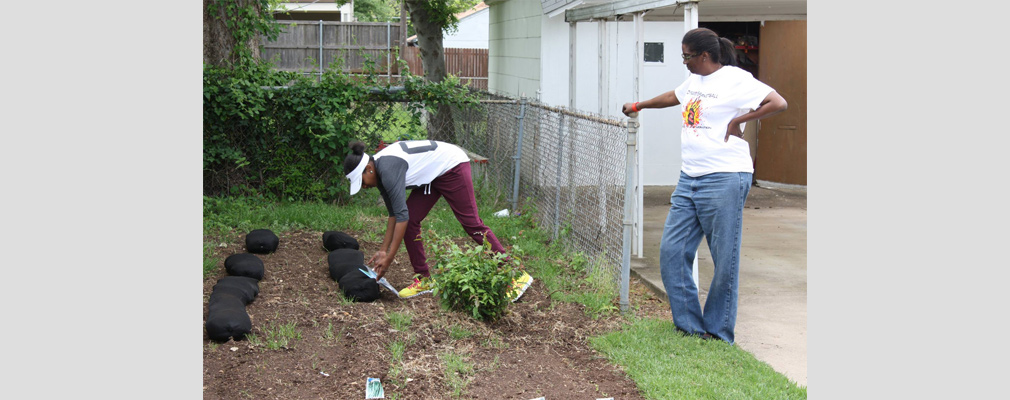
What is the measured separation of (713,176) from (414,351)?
6.58 feet

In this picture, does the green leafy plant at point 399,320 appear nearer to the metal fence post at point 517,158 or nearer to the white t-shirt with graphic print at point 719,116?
the white t-shirt with graphic print at point 719,116

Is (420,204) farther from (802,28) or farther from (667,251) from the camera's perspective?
(802,28)

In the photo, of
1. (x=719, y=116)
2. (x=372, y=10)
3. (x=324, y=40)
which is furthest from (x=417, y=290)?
(x=372, y=10)

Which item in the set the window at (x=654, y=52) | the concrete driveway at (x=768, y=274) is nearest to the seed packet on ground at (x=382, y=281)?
the concrete driveway at (x=768, y=274)

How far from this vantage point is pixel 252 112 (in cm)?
915

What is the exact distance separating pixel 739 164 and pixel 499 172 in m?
5.50

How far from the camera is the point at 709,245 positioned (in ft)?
16.8

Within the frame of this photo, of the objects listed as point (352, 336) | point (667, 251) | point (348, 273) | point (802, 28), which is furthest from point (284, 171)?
point (802, 28)

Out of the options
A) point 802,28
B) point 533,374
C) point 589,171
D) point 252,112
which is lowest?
point 533,374

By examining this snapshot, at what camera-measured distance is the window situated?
455 inches

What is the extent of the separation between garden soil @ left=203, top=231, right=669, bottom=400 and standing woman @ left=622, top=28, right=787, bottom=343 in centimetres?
64

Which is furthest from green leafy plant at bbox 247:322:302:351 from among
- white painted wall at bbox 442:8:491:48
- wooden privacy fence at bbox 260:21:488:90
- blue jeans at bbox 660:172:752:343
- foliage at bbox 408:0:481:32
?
white painted wall at bbox 442:8:491:48

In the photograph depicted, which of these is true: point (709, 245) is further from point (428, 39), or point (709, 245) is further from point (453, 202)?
point (428, 39)

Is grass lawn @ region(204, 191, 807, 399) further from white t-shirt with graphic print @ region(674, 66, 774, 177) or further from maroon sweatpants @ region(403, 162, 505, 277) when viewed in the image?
white t-shirt with graphic print @ region(674, 66, 774, 177)
